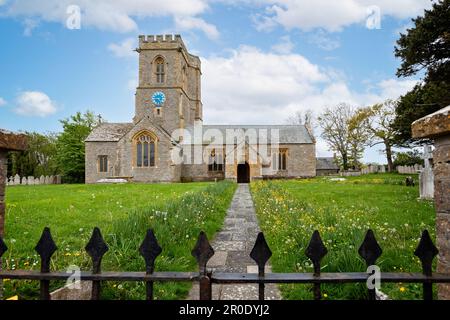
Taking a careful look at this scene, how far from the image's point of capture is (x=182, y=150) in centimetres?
3550

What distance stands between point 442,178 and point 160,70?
36.8 meters

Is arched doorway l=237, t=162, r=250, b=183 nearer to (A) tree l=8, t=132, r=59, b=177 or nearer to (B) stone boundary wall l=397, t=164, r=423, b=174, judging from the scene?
(B) stone boundary wall l=397, t=164, r=423, b=174

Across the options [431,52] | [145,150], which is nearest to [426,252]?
[431,52]

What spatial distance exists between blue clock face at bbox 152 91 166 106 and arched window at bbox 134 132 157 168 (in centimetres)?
562

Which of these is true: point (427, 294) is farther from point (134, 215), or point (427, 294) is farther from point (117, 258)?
point (134, 215)

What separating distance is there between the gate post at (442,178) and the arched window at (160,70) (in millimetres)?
36068

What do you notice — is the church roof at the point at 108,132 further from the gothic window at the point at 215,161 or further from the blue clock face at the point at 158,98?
the gothic window at the point at 215,161

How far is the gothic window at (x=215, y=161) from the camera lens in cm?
3647

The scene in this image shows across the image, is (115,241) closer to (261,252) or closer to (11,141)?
(11,141)

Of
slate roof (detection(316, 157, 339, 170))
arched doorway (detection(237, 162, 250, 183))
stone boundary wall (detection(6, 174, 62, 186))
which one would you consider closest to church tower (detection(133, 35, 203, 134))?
arched doorway (detection(237, 162, 250, 183))

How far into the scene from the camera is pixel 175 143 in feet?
108

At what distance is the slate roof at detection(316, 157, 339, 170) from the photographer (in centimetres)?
5509
